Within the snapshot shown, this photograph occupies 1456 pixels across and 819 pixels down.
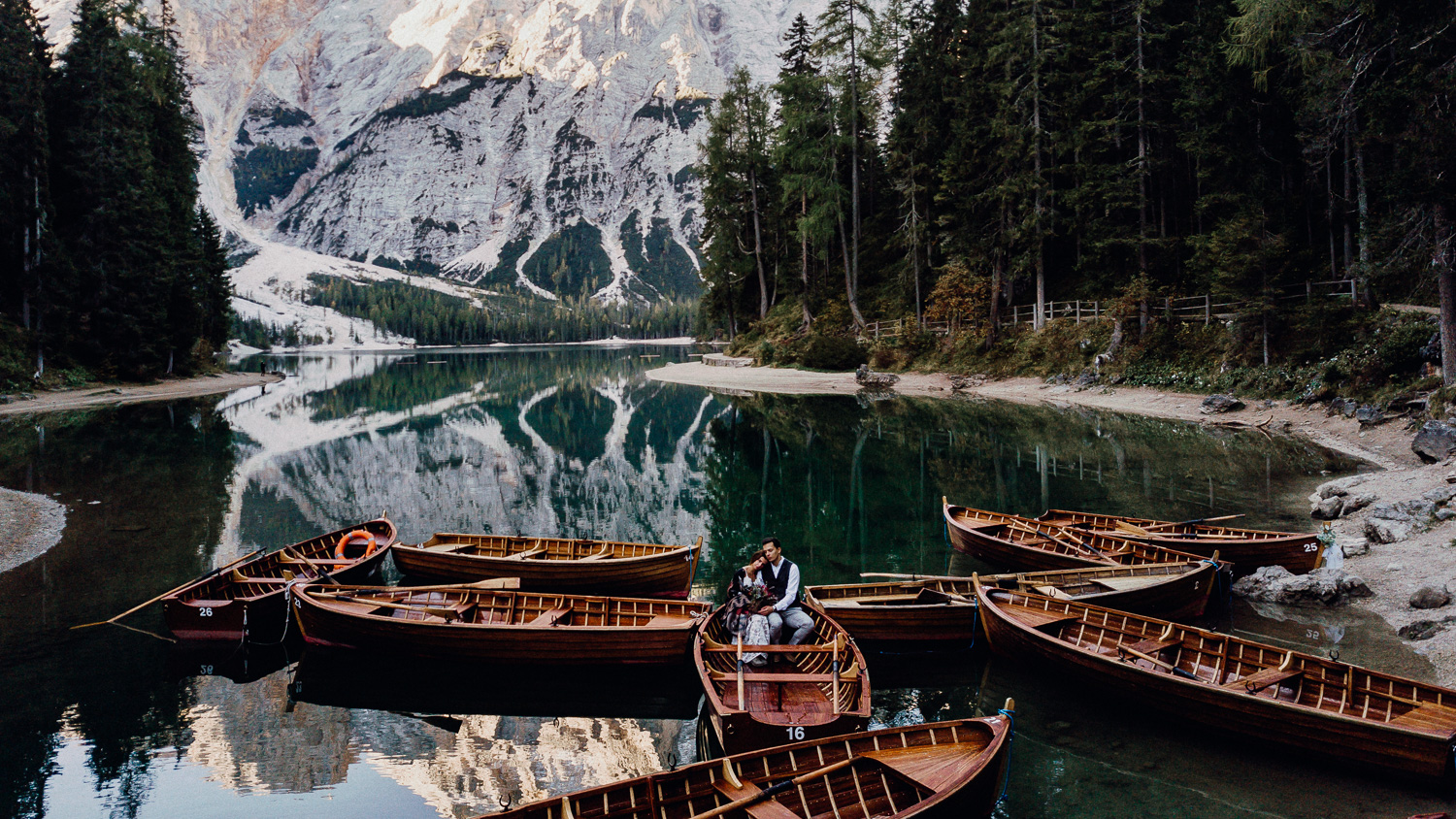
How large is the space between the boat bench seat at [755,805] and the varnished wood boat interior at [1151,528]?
36.1 feet

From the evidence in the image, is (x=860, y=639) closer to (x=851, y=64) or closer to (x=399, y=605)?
(x=399, y=605)

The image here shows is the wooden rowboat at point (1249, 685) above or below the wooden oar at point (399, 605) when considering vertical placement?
below

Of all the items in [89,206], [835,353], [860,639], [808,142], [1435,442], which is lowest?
[860,639]

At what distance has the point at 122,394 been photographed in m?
48.7

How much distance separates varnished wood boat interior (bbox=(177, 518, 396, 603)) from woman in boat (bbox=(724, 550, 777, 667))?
7668 mm

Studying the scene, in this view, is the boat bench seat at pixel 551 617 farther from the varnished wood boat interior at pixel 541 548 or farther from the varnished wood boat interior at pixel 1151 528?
the varnished wood boat interior at pixel 1151 528

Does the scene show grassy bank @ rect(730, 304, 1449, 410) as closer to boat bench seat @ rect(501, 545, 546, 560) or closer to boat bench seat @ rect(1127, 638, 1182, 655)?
boat bench seat @ rect(1127, 638, 1182, 655)

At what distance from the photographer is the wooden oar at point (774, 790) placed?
19.2 feet

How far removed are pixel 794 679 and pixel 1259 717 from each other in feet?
16.7

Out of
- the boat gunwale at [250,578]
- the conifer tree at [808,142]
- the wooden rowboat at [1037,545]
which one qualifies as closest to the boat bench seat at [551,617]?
the boat gunwale at [250,578]

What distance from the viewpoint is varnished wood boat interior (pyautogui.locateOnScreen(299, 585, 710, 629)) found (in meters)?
11.1

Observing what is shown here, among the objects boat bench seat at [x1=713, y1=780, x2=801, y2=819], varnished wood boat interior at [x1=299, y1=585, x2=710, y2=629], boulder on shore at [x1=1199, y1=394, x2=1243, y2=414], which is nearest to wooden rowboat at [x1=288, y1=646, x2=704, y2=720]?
varnished wood boat interior at [x1=299, y1=585, x2=710, y2=629]

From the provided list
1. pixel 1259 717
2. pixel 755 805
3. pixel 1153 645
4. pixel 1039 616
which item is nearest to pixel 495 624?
pixel 755 805

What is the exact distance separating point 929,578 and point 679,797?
723 cm
